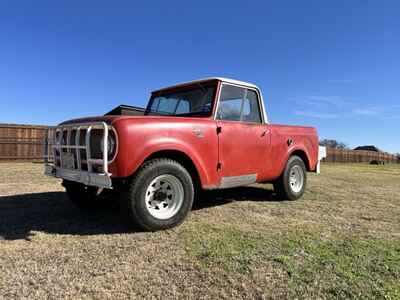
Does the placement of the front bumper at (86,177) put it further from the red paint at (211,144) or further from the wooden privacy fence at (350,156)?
the wooden privacy fence at (350,156)

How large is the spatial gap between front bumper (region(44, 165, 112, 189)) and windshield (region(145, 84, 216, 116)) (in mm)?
1869

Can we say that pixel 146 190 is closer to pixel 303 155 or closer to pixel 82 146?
pixel 82 146

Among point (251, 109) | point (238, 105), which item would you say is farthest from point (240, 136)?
point (251, 109)

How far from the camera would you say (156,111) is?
550 centimetres

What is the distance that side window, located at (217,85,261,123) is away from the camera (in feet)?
15.3

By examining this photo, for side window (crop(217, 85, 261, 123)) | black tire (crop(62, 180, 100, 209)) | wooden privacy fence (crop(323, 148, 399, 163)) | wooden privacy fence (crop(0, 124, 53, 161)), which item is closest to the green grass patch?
side window (crop(217, 85, 261, 123))

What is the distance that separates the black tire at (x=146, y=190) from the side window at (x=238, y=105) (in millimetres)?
1191

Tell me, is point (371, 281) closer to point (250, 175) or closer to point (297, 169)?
point (250, 175)

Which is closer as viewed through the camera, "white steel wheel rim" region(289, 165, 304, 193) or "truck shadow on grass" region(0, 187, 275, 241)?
"truck shadow on grass" region(0, 187, 275, 241)

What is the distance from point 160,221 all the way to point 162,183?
1.51 ft

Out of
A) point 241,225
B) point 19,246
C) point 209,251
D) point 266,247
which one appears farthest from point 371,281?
point 19,246

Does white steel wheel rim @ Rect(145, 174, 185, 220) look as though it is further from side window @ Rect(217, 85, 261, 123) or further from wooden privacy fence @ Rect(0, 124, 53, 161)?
wooden privacy fence @ Rect(0, 124, 53, 161)

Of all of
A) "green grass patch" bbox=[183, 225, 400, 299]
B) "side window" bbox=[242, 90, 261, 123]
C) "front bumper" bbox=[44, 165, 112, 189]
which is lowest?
"green grass patch" bbox=[183, 225, 400, 299]

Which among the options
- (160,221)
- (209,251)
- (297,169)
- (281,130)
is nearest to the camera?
(209,251)
